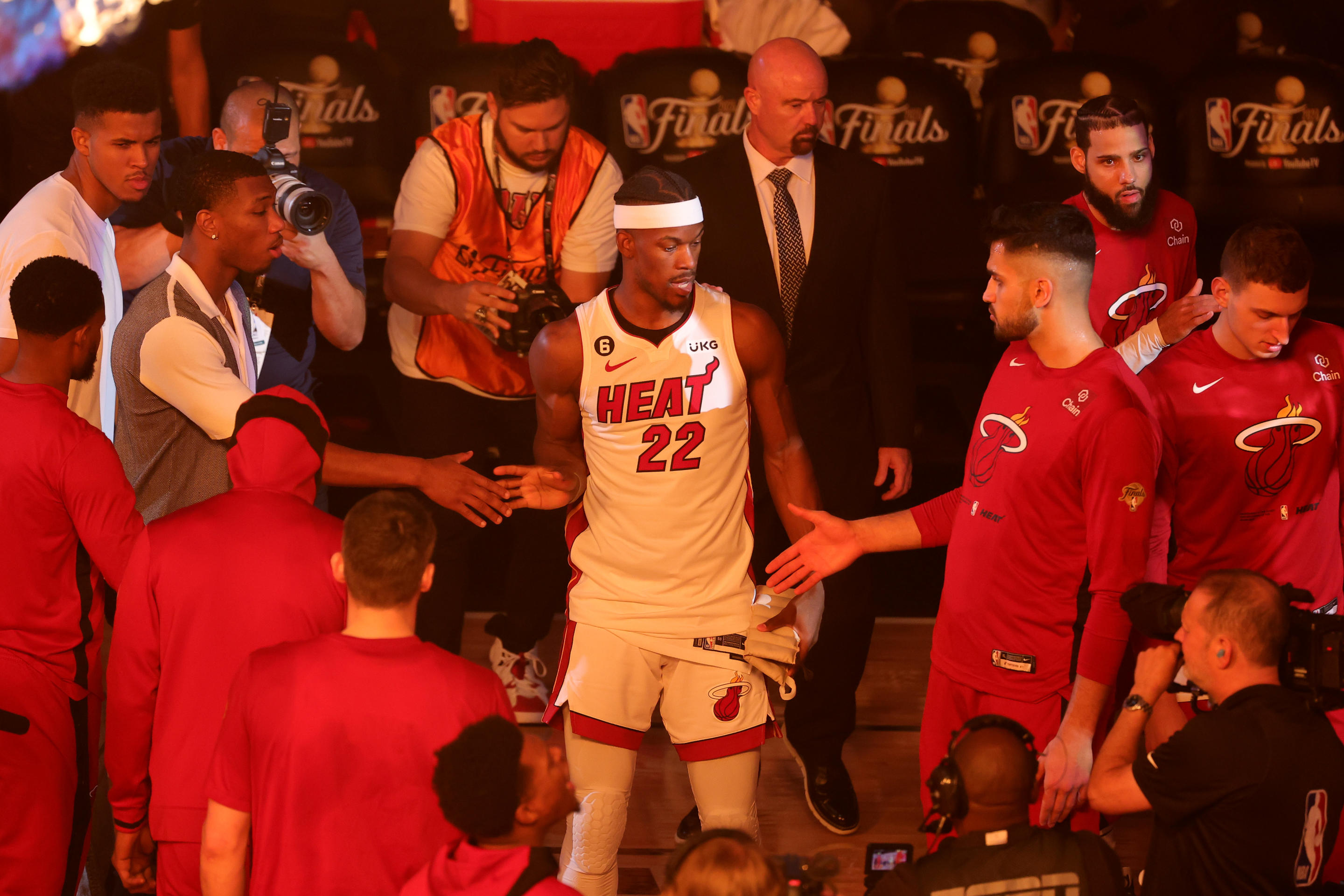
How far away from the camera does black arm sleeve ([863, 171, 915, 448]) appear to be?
414cm

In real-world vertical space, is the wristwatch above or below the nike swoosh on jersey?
below

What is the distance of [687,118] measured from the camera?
6105mm

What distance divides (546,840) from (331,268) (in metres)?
1.88

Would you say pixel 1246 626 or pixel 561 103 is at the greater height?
pixel 561 103

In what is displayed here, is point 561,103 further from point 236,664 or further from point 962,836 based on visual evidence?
point 962,836

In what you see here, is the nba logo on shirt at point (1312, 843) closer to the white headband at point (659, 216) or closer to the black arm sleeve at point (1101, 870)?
the black arm sleeve at point (1101, 870)

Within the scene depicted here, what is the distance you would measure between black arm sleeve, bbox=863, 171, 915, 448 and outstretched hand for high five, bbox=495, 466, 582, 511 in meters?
1.24

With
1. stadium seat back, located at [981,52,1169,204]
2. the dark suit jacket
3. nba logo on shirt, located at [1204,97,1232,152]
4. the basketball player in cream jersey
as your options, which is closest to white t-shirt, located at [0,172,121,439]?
the basketball player in cream jersey

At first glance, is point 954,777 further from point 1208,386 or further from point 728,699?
point 1208,386

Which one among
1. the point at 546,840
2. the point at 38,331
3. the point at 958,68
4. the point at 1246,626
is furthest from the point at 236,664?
the point at 958,68

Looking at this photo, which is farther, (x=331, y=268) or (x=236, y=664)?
(x=331, y=268)

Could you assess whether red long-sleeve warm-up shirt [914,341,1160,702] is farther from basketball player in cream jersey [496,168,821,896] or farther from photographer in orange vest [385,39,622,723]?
photographer in orange vest [385,39,622,723]

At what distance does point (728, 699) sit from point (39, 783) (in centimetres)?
153

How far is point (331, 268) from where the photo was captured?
4.28 m
